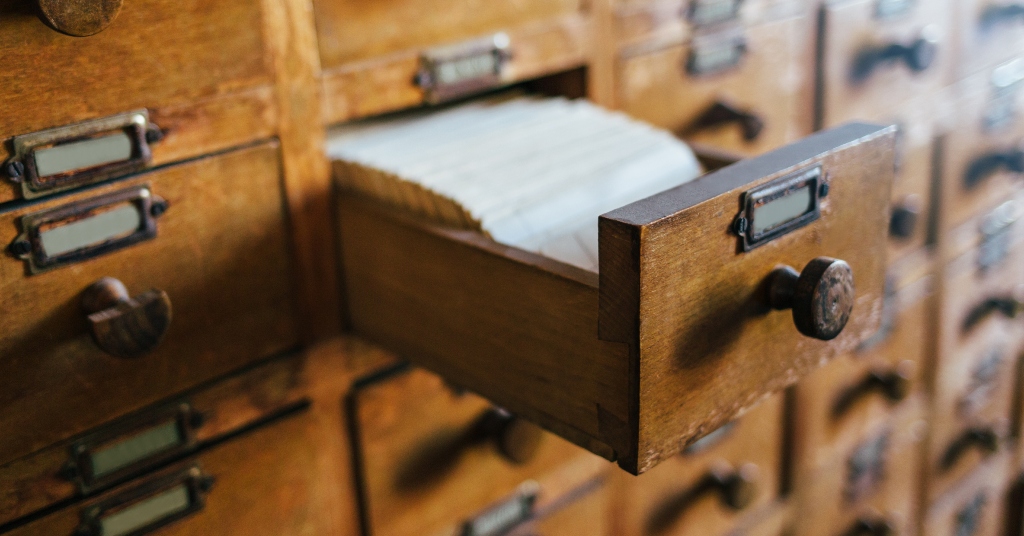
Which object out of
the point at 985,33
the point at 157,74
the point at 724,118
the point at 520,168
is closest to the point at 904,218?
the point at 985,33

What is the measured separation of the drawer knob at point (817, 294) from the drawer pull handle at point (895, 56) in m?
0.83

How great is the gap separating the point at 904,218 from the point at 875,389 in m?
0.30

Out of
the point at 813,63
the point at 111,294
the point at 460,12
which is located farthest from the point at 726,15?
the point at 111,294

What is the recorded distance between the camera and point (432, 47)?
3.31 feet

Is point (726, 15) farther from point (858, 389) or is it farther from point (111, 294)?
point (111, 294)

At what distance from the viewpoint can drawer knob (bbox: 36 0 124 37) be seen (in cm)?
70

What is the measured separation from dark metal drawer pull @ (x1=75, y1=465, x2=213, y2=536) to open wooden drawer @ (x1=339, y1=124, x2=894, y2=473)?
23 cm

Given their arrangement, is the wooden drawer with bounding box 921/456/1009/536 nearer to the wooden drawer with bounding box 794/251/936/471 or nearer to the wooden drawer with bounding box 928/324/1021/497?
the wooden drawer with bounding box 928/324/1021/497

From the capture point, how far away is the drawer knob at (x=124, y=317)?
0.76m

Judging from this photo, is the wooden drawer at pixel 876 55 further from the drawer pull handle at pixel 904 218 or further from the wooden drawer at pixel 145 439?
the wooden drawer at pixel 145 439

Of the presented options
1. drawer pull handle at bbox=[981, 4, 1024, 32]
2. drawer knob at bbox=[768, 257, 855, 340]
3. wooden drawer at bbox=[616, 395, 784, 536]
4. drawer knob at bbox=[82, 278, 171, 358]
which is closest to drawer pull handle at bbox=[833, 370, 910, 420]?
wooden drawer at bbox=[616, 395, 784, 536]

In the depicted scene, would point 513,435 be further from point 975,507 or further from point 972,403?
point 975,507

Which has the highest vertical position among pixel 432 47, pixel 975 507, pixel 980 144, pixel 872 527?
pixel 432 47

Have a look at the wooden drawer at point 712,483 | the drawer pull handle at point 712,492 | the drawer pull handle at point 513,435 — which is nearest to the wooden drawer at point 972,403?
the wooden drawer at point 712,483
